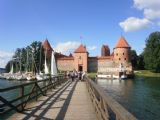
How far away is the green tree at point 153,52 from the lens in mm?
99625

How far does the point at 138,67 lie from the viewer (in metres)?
129

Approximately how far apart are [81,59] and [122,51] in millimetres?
16638

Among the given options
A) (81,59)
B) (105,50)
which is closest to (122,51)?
(81,59)

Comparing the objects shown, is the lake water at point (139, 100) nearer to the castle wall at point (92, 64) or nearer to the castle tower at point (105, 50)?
the castle wall at point (92, 64)

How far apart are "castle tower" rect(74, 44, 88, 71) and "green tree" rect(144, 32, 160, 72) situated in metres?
26.7

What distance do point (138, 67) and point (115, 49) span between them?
13.7 m

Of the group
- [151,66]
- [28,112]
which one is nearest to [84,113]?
[28,112]

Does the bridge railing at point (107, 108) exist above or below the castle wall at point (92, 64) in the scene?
below

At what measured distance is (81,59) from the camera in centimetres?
12175

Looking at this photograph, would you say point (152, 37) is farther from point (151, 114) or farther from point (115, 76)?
point (151, 114)

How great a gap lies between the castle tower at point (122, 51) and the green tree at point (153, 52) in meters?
15.0

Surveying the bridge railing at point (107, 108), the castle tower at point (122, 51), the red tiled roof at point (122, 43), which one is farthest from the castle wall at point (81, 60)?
the bridge railing at point (107, 108)

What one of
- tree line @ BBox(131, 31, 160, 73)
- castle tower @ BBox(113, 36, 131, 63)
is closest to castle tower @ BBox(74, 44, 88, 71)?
castle tower @ BBox(113, 36, 131, 63)

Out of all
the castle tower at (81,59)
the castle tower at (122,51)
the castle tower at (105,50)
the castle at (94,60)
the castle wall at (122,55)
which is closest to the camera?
Result: the castle wall at (122,55)
